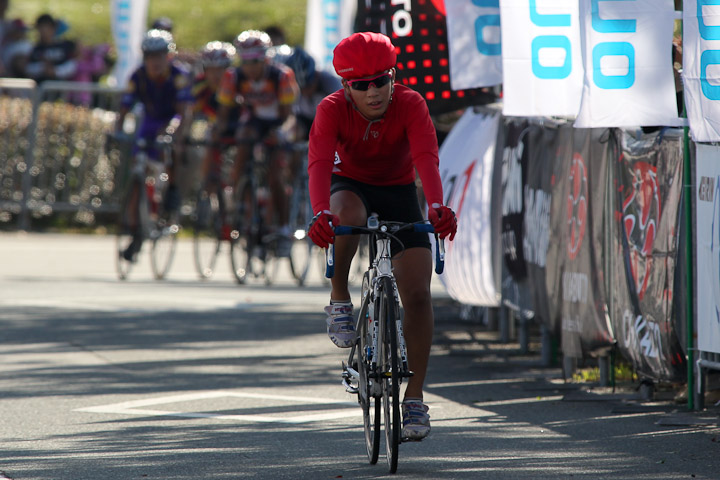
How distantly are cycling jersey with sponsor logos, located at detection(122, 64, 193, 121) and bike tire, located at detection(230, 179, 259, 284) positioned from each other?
132cm

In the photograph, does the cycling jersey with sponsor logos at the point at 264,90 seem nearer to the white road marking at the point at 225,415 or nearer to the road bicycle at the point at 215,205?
the road bicycle at the point at 215,205

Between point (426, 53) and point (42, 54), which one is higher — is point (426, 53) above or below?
below

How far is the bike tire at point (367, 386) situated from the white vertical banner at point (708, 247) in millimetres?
1770

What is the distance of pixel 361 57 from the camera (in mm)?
6488

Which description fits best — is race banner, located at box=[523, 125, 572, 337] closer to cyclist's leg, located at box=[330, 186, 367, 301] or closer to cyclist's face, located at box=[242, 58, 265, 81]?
cyclist's leg, located at box=[330, 186, 367, 301]

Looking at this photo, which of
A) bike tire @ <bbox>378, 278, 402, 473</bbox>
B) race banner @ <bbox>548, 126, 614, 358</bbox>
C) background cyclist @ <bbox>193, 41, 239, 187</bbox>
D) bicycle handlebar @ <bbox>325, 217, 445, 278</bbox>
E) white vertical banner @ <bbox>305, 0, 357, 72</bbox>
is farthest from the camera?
white vertical banner @ <bbox>305, 0, 357, 72</bbox>

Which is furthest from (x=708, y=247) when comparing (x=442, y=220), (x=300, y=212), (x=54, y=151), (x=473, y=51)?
(x=54, y=151)

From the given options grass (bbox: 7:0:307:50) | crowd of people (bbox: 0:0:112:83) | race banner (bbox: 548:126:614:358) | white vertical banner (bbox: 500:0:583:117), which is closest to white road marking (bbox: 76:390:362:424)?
race banner (bbox: 548:126:614:358)

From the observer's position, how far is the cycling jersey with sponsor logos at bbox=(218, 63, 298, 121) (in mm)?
14508

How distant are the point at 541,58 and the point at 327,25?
11.2 metres

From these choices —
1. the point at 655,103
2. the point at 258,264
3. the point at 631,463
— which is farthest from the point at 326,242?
the point at 258,264

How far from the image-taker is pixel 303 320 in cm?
1248

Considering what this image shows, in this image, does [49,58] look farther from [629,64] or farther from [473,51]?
[629,64]

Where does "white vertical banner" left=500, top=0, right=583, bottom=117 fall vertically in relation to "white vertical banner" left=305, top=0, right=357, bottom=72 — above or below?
below
